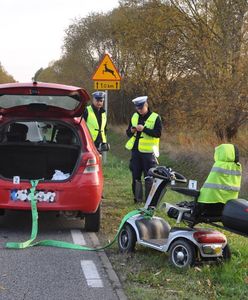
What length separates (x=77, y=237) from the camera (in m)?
7.17

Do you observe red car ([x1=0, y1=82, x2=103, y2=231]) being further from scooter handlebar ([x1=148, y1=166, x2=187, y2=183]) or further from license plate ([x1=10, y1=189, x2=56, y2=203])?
scooter handlebar ([x1=148, y1=166, x2=187, y2=183])

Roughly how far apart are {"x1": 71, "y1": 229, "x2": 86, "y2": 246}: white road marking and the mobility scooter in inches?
25.2

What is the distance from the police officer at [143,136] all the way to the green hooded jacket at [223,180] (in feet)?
12.9

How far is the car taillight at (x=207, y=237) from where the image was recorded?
548cm

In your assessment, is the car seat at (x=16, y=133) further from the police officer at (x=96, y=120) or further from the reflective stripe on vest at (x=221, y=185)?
the reflective stripe on vest at (x=221, y=185)

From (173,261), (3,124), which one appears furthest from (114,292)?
(3,124)

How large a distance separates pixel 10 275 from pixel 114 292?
1117mm

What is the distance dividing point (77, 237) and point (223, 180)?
2.38 metres

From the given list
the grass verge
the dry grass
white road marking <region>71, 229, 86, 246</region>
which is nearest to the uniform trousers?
white road marking <region>71, 229, 86, 246</region>

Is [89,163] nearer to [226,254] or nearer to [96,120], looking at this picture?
[226,254]

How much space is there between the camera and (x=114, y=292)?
4.99m

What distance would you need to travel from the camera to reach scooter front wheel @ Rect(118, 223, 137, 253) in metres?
6.27

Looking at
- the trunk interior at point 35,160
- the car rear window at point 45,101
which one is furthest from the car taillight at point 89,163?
the car rear window at point 45,101

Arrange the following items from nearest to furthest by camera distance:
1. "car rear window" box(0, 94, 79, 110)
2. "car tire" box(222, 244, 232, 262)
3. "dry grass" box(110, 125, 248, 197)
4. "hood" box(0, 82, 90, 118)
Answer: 1. "car tire" box(222, 244, 232, 262)
2. "hood" box(0, 82, 90, 118)
3. "car rear window" box(0, 94, 79, 110)
4. "dry grass" box(110, 125, 248, 197)
